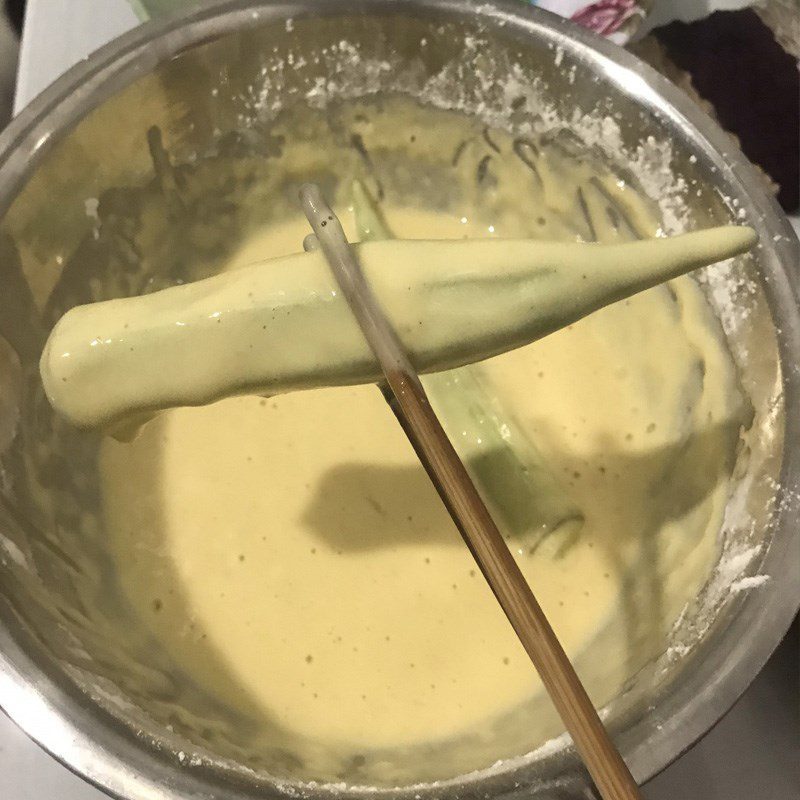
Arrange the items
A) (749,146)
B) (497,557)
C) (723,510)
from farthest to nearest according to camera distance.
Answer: (749,146)
(723,510)
(497,557)

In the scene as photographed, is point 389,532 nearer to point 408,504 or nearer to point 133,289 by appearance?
point 408,504

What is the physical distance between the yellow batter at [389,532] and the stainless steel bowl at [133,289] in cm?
4

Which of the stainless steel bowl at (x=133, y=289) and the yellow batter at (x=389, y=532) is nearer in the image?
the stainless steel bowl at (x=133, y=289)

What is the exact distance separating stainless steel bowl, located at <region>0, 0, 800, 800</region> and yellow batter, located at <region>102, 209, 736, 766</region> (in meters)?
0.04

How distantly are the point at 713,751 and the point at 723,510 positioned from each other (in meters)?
0.18

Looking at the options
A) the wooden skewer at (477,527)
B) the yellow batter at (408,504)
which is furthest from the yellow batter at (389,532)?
the wooden skewer at (477,527)

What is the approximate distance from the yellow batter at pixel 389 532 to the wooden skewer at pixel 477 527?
0.19 meters

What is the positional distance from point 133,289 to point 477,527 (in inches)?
16.6

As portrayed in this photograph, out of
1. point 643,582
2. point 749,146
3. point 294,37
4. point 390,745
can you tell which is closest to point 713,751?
point 643,582

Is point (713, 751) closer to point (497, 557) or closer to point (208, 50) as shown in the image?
point (497, 557)

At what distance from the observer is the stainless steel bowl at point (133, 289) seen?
0.42 metres

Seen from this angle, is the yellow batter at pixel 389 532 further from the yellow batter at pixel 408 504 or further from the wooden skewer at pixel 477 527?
the wooden skewer at pixel 477 527

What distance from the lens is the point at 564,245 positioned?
0.43 meters

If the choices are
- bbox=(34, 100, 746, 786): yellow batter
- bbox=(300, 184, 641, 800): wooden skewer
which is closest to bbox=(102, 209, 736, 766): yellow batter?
bbox=(34, 100, 746, 786): yellow batter
